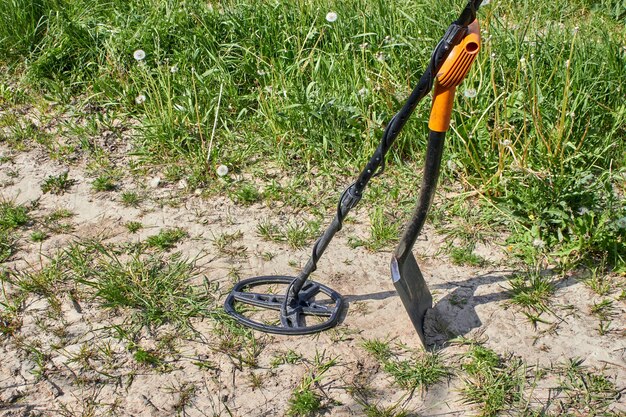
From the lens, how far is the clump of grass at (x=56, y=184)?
4035 millimetres

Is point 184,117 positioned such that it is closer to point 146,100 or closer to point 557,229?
point 146,100

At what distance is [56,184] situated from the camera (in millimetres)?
4055

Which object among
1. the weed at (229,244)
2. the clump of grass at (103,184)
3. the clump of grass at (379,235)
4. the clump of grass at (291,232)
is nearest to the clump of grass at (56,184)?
the clump of grass at (103,184)

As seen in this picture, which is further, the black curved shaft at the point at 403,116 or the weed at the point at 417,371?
the weed at the point at 417,371

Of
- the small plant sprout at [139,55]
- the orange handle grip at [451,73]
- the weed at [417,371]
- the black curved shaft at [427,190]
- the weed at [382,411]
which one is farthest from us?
the small plant sprout at [139,55]

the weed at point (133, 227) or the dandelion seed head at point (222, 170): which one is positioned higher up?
the dandelion seed head at point (222, 170)

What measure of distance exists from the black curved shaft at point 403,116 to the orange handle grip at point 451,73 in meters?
0.02

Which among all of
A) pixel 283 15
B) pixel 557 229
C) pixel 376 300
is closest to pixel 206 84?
pixel 283 15

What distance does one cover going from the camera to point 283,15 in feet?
15.2

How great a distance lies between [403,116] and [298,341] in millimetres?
1074

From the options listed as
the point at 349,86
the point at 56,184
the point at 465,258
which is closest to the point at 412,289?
the point at 465,258

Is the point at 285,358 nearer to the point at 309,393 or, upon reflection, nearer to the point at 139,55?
the point at 309,393

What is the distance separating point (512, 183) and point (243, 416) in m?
1.75

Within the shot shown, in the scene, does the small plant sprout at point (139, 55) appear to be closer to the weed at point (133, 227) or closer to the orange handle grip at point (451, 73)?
the weed at point (133, 227)
